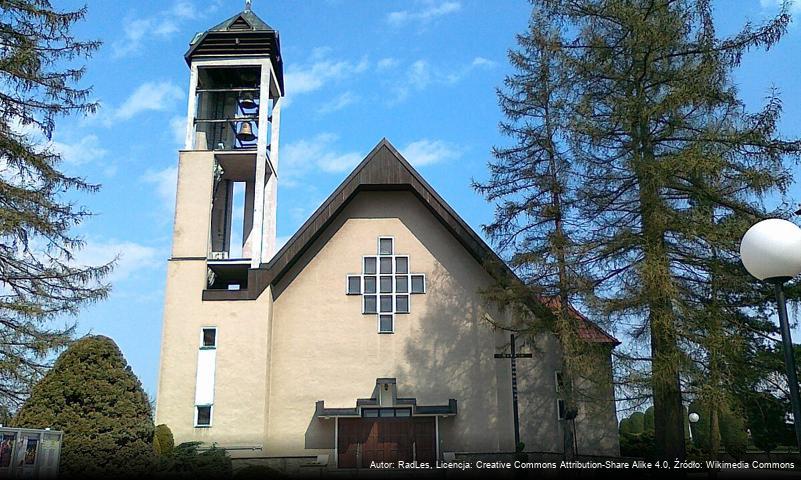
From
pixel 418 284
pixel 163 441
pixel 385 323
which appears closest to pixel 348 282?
pixel 385 323

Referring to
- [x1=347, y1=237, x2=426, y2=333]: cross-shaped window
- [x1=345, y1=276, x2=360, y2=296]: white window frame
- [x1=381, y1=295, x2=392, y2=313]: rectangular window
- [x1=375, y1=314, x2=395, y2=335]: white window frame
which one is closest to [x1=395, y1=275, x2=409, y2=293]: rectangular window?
[x1=347, y1=237, x2=426, y2=333]: cross-shaped window

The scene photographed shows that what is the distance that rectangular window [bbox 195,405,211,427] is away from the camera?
1700 cm

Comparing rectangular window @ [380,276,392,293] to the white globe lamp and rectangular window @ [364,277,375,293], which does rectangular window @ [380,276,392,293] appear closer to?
rectangular window @ [364,277,375,293]

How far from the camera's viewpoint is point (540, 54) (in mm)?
16234

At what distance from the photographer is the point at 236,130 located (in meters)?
21.0

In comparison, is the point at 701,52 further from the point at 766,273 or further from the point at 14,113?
the point at 14,113

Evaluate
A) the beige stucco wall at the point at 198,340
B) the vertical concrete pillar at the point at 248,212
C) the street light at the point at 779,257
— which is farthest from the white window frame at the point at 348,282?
the street light at the point at 779,257

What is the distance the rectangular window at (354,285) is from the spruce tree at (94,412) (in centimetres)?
827

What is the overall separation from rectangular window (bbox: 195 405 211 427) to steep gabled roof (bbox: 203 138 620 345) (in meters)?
2.83

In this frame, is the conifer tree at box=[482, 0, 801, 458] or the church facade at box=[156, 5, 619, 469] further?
the church facade at box=[156, 5, 619, 469]

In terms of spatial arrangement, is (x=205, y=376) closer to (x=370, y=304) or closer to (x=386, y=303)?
(x=370, y=304)

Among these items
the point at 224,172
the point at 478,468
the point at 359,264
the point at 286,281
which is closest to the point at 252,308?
the point at 286,281

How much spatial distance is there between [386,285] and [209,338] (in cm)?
496

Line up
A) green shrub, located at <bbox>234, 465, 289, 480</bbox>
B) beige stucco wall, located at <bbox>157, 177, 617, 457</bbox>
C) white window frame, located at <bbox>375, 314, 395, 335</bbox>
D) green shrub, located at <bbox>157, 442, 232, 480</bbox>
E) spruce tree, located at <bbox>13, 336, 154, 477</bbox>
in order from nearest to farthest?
spruce tree, located at <bbox>13, 336, 154, 477</bbox>, green shrub, located at <bbox>157, 442, 232, 480</bbox>, green shrub, located at <bbox>234, 465, 289, 480</bbox>, beige stucco wall, located at <bbox>157, 177, 617, 457</bbox>, white window frame, located at <bbox>375, 314, 395, 335</bbox>
